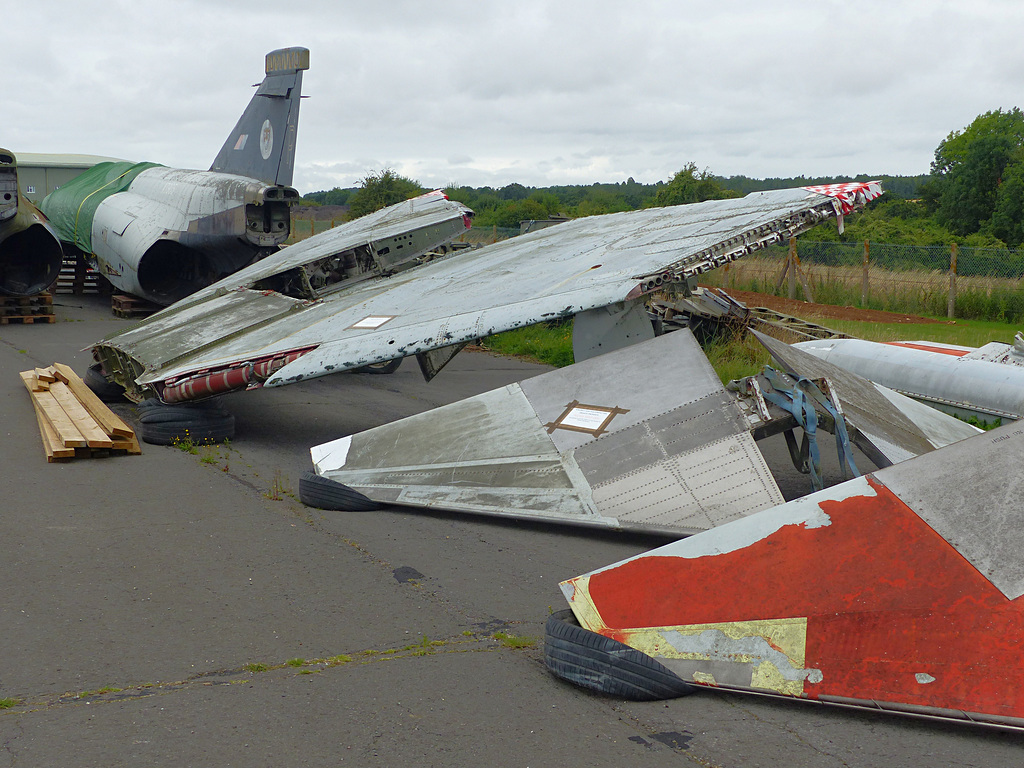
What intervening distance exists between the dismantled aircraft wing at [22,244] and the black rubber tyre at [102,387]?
8.57 metres

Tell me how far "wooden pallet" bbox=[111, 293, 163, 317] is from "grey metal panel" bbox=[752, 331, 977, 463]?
1608 cm

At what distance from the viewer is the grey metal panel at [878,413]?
6.52 m

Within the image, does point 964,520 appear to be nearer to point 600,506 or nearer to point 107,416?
point 600,506

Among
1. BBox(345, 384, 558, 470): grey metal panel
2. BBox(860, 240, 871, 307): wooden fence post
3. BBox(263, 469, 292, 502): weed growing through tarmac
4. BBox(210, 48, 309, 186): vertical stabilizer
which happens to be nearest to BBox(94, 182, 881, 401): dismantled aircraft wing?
BBox(345, 384, 558, 470): grey metal panel

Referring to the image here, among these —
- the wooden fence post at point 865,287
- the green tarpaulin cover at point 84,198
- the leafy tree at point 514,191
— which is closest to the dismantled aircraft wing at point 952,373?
the wooden fence post at point 865,287

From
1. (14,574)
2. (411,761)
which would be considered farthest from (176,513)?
(411,761)

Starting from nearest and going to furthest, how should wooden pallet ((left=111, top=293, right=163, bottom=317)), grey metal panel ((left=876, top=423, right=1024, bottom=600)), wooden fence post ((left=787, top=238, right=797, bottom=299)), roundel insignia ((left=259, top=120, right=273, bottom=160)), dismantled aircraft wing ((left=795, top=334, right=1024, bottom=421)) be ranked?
1. grey metal panel ((left=876, top=423, right=1024, bottom=600))
2. dismantled aircraft wing ((left=795, top=334, right=1024, bottom=421))
3. roundel insignia ((left=259, top=120, right=273, bottom=160))
4. wooden pallet ((left=111, top=293, right=163, bottom=317))
5. wooden fence post ((left=787, top=238, right=797, bottom=299))

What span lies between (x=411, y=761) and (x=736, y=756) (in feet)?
4.36

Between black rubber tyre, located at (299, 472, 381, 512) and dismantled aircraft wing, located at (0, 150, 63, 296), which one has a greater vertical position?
dismantled aircraft wing, located at (0, 150, 63, 296)

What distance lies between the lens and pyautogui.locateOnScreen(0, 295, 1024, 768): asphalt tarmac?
361 centimetres

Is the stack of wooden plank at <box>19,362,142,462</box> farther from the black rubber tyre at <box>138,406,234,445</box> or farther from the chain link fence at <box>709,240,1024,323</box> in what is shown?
the chain link fence at <box>709,240,1024,323</box>

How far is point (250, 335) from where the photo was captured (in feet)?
30.0

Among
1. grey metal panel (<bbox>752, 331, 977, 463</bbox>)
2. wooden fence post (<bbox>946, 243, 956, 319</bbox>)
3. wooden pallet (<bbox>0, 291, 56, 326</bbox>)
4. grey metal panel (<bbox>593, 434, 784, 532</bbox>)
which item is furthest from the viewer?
wooden fence post (<bbox>946, 243, 956, 319</bbox>)

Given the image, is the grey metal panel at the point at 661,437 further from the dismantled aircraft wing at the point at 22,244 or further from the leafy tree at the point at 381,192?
the leafy tree at the point at 381,192
